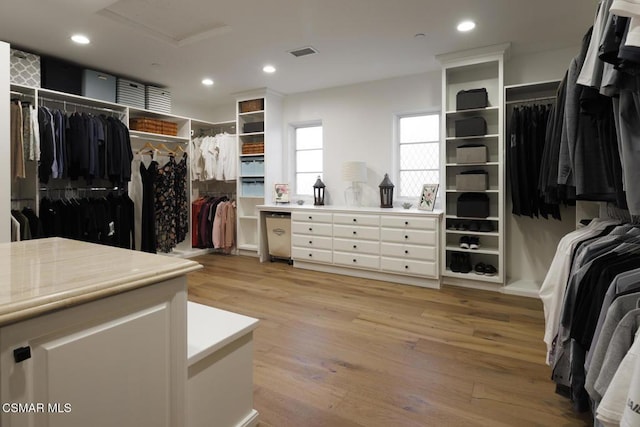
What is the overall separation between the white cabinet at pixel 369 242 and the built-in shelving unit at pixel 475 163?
0.24 metres

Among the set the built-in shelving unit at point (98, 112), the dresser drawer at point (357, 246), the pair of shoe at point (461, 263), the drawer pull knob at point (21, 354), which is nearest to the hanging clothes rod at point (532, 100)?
the pair of shoe at point (461, 263)

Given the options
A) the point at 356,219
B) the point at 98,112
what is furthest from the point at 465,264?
the point at 98,112

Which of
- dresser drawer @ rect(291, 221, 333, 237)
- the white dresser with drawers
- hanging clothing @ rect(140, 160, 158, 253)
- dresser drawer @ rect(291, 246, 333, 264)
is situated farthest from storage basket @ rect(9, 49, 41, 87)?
dresser drawer @ rect(291, 246, 333, 264)

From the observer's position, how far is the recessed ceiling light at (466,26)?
116 inches

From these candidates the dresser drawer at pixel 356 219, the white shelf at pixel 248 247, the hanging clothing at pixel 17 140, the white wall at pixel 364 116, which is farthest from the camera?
the white shelf at pixel 248 247

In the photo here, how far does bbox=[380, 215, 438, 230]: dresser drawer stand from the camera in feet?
12.0

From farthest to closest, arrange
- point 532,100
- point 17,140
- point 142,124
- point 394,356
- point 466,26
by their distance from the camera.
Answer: point 142,124, point 532,100, point 17,140, point 466,26, point 394,356

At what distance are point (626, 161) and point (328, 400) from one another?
64.1 inches

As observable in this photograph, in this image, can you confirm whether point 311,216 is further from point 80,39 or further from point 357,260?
point 80,39

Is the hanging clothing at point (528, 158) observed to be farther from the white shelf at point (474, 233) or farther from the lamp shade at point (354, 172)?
the lamp shade at point (354, 172)

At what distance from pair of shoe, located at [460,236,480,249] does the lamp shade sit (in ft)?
4.57

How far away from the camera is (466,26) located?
300cm

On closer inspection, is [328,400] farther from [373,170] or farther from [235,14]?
[373,170]

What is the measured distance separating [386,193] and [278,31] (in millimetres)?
2217
